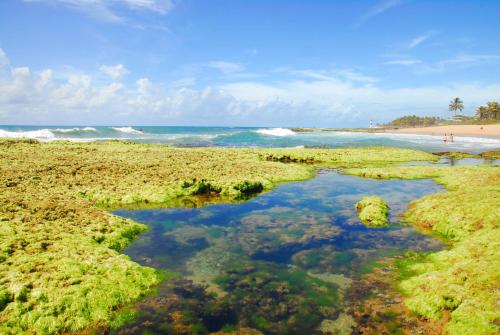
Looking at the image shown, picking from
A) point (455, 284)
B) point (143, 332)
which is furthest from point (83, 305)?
point (455, 284)

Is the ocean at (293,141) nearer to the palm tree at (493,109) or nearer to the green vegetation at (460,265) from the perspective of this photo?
the green vegetation at (460,265)

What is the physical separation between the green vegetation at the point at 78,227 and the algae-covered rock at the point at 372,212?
10.6m

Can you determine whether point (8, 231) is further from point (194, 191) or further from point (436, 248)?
point (436, 248)

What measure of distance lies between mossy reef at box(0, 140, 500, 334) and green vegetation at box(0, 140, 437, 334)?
42mm

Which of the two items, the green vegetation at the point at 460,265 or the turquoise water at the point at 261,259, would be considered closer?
the green vegetation at the point at 460,265

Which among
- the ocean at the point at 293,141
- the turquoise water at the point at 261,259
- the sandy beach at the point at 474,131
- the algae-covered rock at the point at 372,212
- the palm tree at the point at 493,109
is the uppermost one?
the palm tree at the point at 493,109

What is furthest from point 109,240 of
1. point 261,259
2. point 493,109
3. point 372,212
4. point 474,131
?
point 493,109

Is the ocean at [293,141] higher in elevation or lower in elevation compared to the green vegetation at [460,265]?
higher

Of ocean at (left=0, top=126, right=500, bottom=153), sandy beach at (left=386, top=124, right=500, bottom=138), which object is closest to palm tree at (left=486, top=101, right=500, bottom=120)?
sandy beach at (left=386, top=124, right=500, bottom=138)

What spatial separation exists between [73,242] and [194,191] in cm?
1408

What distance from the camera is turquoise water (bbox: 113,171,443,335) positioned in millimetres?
12070

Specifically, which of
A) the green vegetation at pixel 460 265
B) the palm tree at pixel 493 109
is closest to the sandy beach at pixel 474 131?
the palm tree at pixel 493 109

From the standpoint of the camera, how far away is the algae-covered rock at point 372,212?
22.5m

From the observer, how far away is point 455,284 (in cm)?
1270
